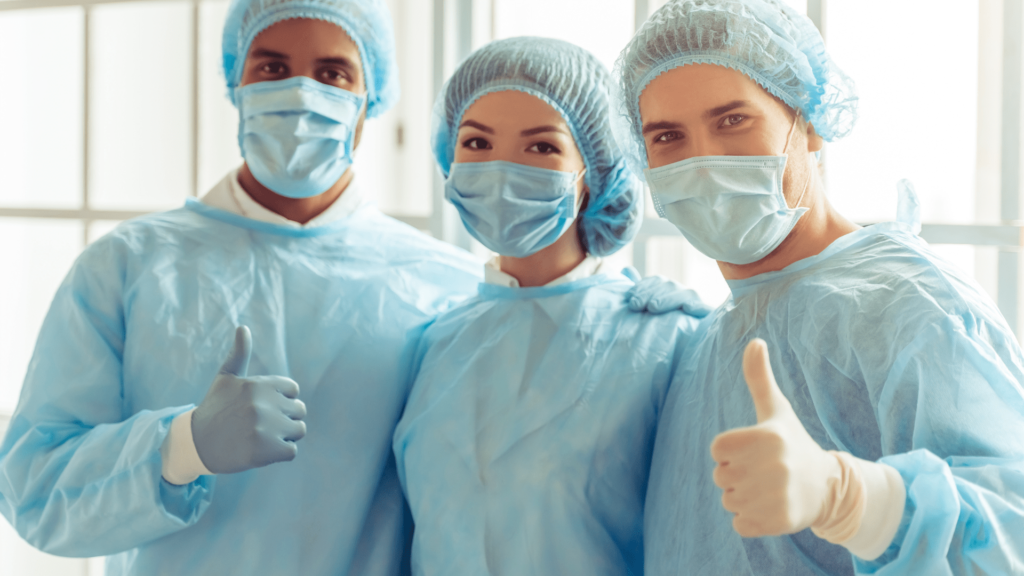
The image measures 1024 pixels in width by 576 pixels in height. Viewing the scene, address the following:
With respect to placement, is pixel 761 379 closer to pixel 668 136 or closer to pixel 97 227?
pixel 668 136

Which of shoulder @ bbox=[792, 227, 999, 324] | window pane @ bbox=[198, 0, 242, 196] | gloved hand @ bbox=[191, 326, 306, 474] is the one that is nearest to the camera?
shoulder @ bbox=[792, 227, 999, 324]

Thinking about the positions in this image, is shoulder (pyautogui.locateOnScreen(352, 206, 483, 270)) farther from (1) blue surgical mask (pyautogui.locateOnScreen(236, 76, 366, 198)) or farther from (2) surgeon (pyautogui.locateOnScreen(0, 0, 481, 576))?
(1) blue surgical mask (pyautogui.locateOnScreen(236, 76, 366, 198))

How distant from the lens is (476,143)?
1.39 metres

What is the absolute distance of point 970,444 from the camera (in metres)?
0.85

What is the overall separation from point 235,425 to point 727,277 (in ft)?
2.86

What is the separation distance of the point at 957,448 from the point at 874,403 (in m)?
0.12

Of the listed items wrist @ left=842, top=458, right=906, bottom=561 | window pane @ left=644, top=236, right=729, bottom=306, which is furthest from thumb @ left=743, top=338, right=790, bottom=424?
window pane @ left=644, top=236, right=729, bottom=306

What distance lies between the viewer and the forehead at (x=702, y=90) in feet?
3.57

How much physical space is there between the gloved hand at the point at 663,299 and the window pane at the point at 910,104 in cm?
70

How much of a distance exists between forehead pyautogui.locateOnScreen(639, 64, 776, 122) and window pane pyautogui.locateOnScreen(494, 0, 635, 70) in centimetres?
105

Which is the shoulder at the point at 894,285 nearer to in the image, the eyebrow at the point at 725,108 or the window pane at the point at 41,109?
the eyebrow at the point at 725,108

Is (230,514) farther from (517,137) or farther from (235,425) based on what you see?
(517,137)

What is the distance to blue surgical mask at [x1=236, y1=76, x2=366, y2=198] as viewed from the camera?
4.83 ft

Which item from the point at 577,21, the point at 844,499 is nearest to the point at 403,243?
the point at 577,21
